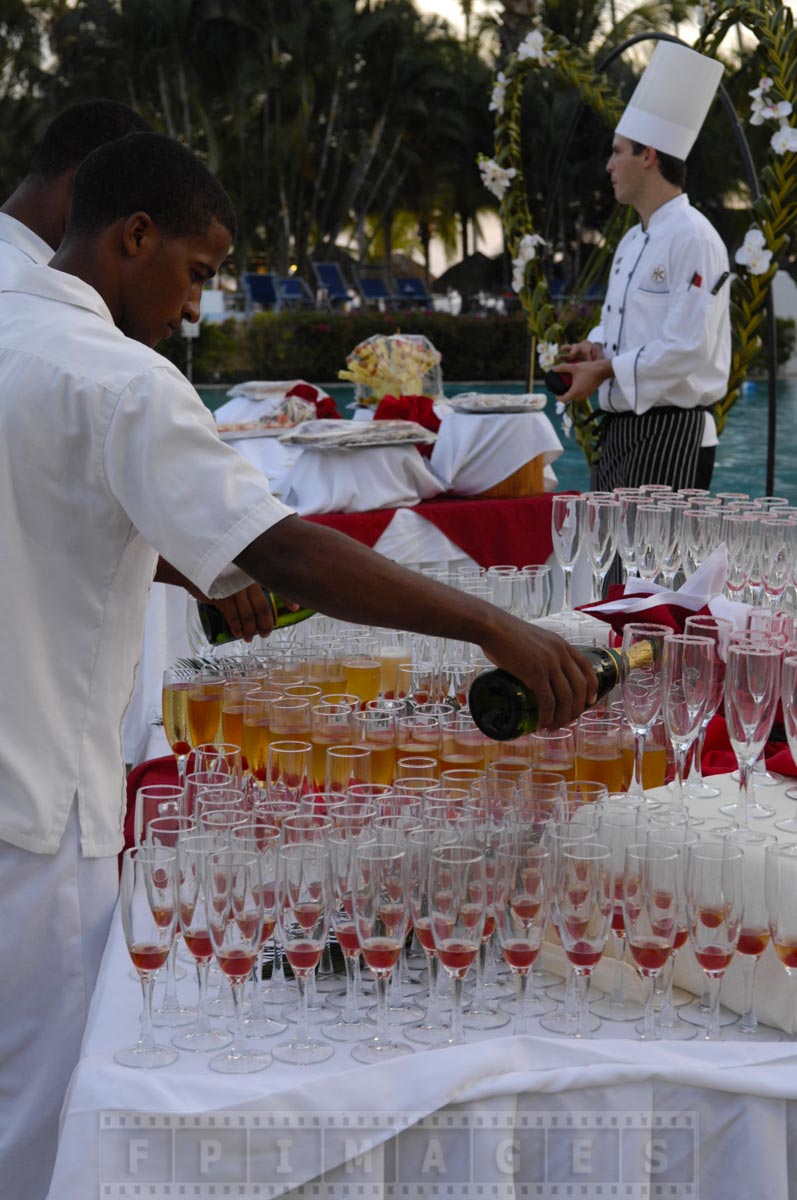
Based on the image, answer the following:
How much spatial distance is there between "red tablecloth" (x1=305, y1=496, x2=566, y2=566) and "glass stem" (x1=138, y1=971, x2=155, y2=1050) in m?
3.48

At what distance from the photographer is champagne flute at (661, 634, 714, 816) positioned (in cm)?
160

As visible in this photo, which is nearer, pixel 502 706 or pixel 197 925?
pixel 197 925

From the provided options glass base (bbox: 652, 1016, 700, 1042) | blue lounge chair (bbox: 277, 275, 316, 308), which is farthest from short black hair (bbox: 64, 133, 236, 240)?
blue lounge chair (bbox: 277, 275, 316, 308)

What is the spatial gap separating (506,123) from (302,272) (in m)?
27.6

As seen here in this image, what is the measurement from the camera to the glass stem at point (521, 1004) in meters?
Answer: 1.30

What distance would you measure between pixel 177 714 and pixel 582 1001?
0.80 metres

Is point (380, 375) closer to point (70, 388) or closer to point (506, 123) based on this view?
point (506, 123)

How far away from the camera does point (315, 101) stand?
32.7 metres

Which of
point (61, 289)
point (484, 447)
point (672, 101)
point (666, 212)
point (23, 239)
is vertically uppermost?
point (672, 101)

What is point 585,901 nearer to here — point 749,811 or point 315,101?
point 749,811

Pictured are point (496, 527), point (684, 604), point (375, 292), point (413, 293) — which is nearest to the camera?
point (684, 604)

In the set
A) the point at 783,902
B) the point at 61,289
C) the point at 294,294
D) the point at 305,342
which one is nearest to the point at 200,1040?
the point at 783,902

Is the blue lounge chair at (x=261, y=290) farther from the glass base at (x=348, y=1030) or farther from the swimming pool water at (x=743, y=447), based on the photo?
the glass base at (x=348, y=1030)

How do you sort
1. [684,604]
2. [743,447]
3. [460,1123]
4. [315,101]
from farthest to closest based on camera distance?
[315,101]
[743,447]
[684,604]
[460,1123]
